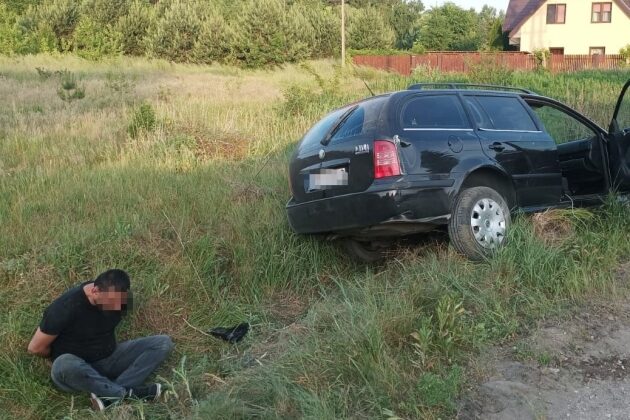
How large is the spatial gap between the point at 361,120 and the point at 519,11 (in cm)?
4608

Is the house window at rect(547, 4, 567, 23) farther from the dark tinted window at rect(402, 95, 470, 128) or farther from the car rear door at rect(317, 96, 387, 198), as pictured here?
the car rear door at rect(317, 96, 387, 198)

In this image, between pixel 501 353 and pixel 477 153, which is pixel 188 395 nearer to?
pixel 501 353

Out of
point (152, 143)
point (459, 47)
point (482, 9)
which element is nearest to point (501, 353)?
point (152, 143)

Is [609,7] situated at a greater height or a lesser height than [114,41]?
greater

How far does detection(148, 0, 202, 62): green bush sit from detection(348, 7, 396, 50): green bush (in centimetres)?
1363

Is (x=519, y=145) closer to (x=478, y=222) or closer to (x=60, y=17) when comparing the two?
(x=478, y=222)

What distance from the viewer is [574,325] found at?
438cm

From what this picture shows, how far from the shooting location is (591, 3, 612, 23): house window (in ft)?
133

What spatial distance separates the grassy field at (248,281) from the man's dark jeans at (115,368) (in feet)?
0.70

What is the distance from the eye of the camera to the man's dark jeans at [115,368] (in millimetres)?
4363

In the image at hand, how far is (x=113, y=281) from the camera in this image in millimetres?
4434

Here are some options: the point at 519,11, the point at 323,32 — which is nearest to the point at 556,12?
the point at 519,11

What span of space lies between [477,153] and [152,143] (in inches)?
224

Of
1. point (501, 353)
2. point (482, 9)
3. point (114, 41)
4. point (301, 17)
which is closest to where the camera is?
point (501, 353)
